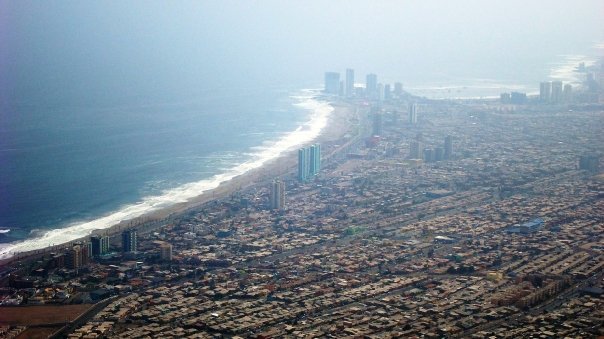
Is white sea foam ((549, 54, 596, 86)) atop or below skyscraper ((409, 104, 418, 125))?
atop

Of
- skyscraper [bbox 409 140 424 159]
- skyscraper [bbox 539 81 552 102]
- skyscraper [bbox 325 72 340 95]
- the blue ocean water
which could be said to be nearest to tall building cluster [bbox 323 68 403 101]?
skyscraper [bbox 325 72 340 95]

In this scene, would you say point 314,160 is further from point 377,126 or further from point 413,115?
point 413,115

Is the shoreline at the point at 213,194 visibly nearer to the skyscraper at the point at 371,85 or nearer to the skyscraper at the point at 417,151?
the skyscraper at the point at 417,151

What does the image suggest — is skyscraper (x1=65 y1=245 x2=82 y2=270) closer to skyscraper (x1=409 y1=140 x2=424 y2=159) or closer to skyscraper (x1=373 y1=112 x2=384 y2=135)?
skyscraper (x1=409 y1=140 x2=424 y2=159)

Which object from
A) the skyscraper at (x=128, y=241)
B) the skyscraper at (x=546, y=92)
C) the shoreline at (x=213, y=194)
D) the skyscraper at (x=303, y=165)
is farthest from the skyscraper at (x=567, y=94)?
the skyscraper at (x=128, y=241)

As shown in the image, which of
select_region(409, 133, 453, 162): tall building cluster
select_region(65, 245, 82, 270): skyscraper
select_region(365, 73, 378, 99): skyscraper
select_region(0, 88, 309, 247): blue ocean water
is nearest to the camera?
select_region(65, 245, 82, 270): skyscraper

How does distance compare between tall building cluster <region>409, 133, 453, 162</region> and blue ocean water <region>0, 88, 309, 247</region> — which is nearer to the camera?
blue ocean water <region>0, 88, 309, 247</region>

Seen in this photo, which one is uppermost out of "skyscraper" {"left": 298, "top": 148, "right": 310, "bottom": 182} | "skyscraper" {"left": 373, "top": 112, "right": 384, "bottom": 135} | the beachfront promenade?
"skyscraper" {"left": 373, "top": 112, "right": 384, "bottom": 135}

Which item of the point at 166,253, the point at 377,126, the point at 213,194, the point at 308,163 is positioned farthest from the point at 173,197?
the point at 377,126

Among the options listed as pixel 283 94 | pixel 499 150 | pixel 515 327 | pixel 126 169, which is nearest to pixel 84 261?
pixel 515 327
